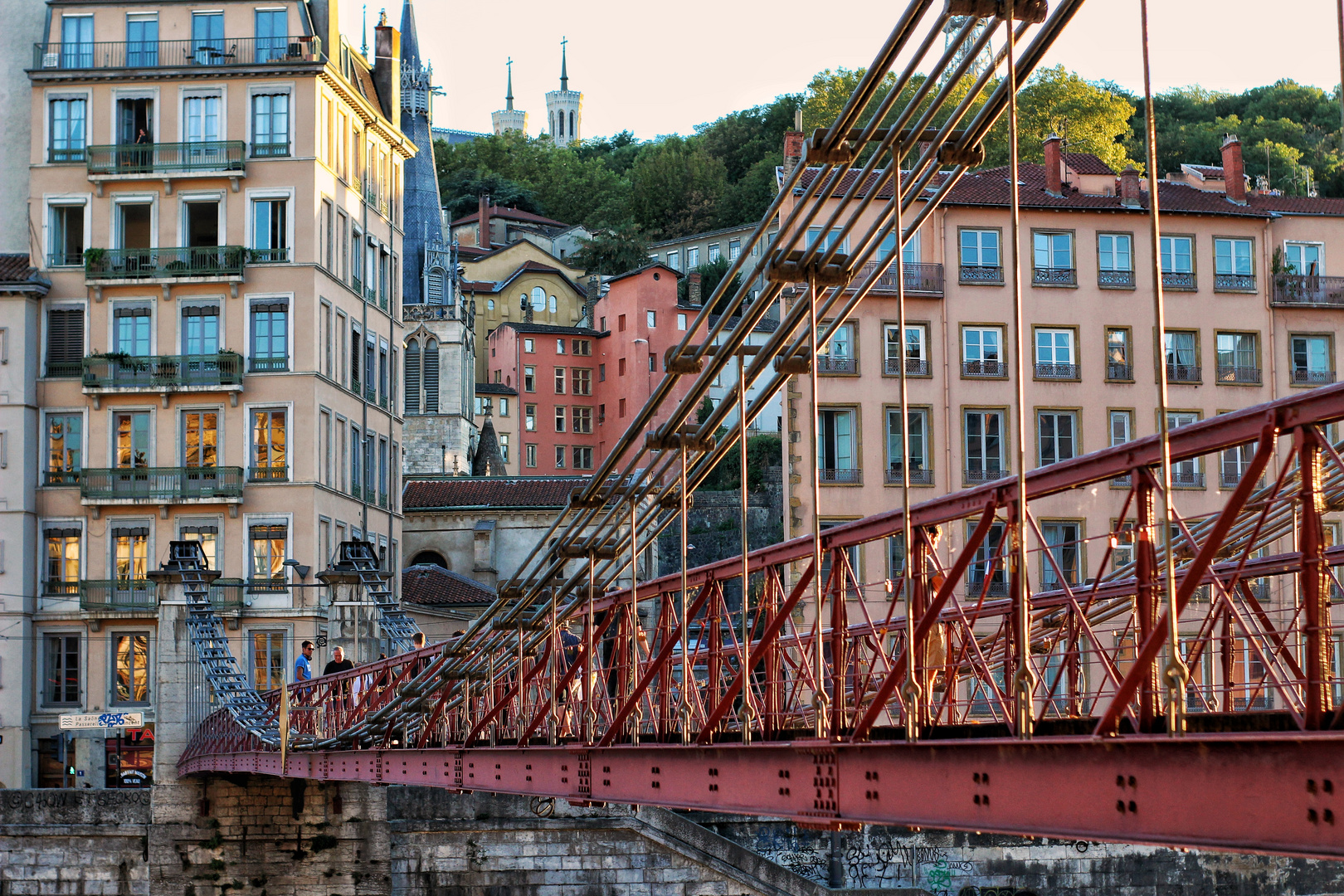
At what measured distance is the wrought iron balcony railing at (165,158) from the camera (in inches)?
2212

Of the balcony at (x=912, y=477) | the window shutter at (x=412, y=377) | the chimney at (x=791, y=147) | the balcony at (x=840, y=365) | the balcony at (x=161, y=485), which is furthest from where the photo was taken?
the window shutter at (x=412, y=377)

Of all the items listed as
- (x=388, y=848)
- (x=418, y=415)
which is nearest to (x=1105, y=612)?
(x=388, y=848)

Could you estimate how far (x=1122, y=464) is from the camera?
1027cm

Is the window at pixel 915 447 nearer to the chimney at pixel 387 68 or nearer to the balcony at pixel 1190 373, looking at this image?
the balcony at pixel 1190 373

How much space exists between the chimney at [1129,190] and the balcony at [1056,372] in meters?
4.97

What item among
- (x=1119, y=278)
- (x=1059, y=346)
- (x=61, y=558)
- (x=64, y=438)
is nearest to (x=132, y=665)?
(x=61, y=558)

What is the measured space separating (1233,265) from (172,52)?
30165mm

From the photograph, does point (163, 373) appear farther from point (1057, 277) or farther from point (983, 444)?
point (1057, 277)

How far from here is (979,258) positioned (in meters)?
51.4

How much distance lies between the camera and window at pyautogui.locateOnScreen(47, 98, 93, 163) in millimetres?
56656

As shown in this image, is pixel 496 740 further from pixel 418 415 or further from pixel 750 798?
pixel 418 415

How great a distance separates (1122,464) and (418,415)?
9661 cm

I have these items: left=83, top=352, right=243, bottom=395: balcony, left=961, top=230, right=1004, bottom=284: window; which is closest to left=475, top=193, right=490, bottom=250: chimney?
left=83, top=352, right=243, bottom=395: balcony

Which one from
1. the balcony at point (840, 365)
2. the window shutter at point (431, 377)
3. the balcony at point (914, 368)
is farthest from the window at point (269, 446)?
the window shutter at point (431, 377)
